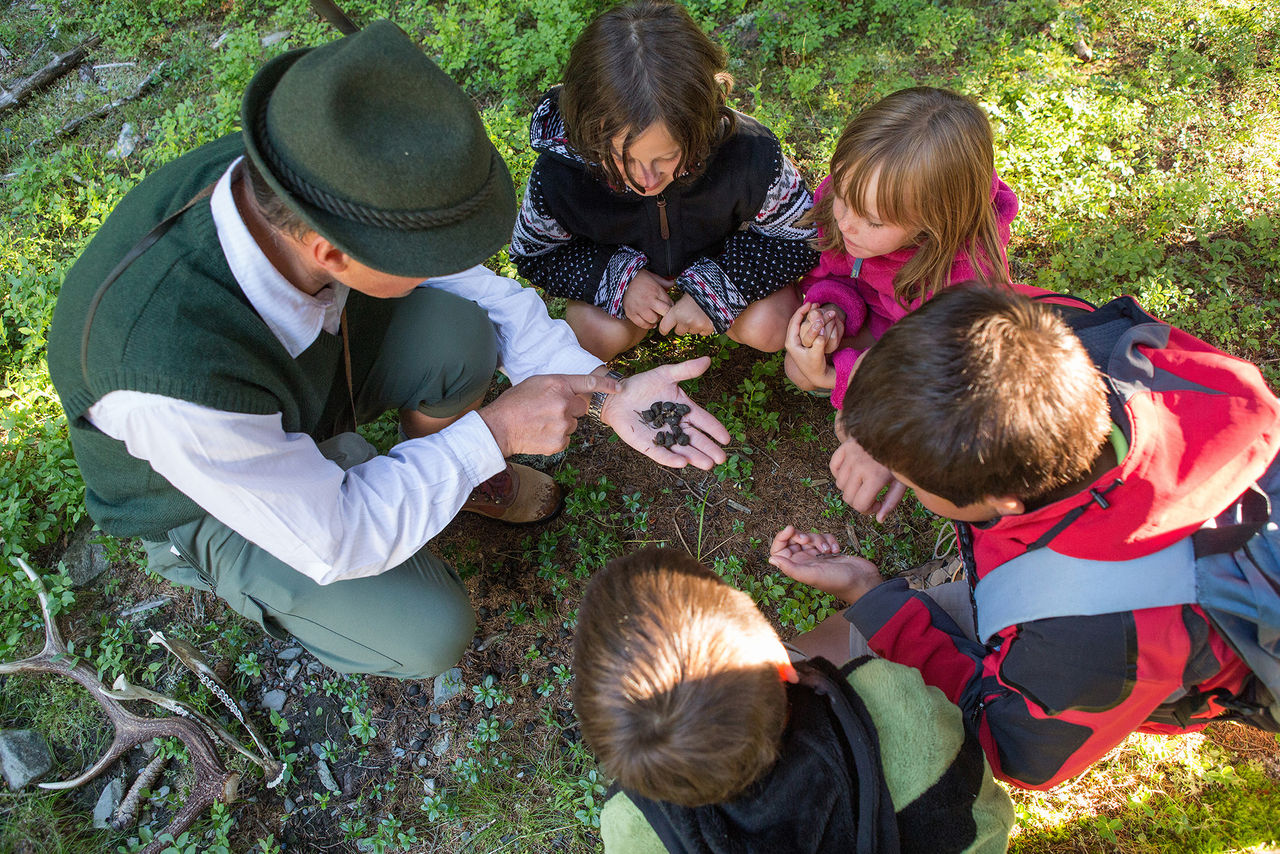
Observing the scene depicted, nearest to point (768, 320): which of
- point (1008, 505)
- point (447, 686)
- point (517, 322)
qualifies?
point (517, 322)

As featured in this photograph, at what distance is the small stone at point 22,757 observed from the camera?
9.04 feet

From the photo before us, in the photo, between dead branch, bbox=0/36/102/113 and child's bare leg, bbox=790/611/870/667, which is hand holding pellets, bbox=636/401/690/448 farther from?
dead branch, bbox=0/36/102/113

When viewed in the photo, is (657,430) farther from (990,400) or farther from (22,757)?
(22,757)

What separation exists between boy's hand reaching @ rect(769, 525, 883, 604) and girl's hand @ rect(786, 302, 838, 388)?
2.27ft

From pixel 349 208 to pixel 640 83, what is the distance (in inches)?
48.5

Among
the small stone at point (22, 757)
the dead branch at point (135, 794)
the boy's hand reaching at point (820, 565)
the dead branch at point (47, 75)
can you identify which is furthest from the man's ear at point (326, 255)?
the dead branch at point (47, 75)

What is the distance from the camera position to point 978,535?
2.35 meters

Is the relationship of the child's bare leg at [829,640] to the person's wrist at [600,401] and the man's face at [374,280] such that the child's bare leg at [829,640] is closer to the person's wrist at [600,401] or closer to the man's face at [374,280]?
the person's wrist at [600,401]

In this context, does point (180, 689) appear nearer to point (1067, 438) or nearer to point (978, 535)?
point (978, 535)

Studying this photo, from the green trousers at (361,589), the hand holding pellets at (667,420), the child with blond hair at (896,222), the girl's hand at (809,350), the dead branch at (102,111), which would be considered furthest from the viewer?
the dead branch at (102,111)

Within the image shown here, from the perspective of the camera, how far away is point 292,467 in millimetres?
2084

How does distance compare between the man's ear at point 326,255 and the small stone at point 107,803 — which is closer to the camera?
the man's ear at point 326,255

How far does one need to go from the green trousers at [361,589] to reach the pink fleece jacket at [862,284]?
4.94ft

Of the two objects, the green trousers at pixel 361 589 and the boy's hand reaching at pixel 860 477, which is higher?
the boy's hand reaching at pixel 860 477
